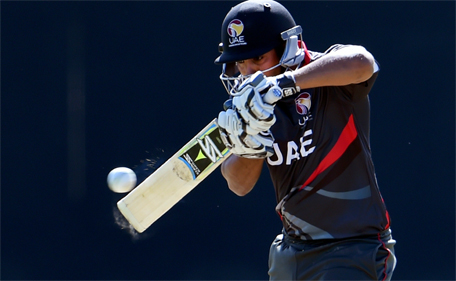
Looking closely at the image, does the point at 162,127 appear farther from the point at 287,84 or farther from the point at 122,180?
the point at 287,84

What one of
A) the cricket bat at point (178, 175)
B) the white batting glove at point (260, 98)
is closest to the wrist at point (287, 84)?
the white batting glove at point (260, 98)

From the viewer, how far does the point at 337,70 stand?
1.84 meters

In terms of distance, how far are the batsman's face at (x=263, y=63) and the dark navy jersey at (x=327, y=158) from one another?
0.13 meters

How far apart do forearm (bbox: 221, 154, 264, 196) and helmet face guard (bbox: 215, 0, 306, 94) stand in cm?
35

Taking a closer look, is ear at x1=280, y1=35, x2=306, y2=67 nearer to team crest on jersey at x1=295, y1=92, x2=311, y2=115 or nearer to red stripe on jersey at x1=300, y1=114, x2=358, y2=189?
team crest on jersey at x1=295, y1=92, x2=311, y2=115

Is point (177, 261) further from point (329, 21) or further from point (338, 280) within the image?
point (338, 280)

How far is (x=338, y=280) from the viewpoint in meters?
1.94

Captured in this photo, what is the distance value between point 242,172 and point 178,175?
59 cm

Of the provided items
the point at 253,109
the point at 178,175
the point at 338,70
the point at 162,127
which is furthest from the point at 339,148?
the point at 162,127

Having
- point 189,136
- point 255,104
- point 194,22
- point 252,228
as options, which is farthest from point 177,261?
point 255,104

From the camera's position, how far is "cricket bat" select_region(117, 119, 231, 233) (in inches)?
111

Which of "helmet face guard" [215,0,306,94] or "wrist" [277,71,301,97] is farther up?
"helmet face guard" [215,0,306,94]

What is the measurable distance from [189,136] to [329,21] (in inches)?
43.8

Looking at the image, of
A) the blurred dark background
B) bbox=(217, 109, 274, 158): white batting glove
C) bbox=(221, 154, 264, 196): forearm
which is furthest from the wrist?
the blurred dark background
